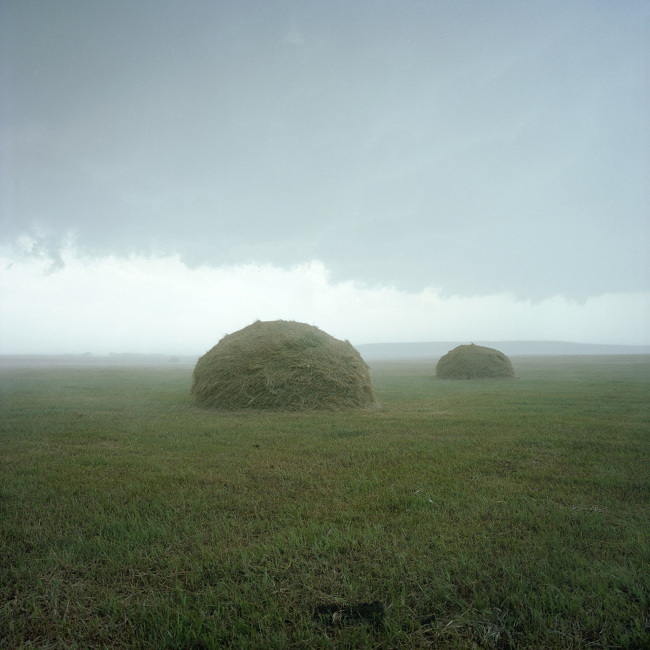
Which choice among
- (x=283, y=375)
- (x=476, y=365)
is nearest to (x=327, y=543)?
(x=283, y=375)

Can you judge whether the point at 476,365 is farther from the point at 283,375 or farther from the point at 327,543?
the point at 327,543

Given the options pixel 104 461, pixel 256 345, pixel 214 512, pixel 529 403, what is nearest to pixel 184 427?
pixel 104 461

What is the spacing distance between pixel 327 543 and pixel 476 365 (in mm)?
20831

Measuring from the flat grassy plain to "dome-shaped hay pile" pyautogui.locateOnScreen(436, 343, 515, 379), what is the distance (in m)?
15.7

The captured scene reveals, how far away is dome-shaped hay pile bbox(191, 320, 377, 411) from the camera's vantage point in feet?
33.5

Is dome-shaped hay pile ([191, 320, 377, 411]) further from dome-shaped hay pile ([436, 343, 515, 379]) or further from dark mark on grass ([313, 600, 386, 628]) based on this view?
dome-shaped hay pile ([436, 343, 515, 379])

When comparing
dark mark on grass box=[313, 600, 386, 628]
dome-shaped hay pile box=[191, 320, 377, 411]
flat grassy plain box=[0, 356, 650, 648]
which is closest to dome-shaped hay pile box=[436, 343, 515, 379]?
dome-shaped hay pile box=[191, 320, 377, 411]

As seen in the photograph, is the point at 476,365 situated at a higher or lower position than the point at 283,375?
lower

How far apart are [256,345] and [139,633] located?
29.8ft

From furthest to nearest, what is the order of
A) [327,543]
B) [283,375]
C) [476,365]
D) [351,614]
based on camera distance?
[476,365]
[283,375]
[327,543]
[351,614]

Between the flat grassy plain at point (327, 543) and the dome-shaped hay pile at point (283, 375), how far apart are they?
375 cm

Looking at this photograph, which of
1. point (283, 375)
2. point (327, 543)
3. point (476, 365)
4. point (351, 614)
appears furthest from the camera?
point (476, 365)

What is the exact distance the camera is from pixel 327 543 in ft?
9.93

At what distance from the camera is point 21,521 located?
3.54 metres
